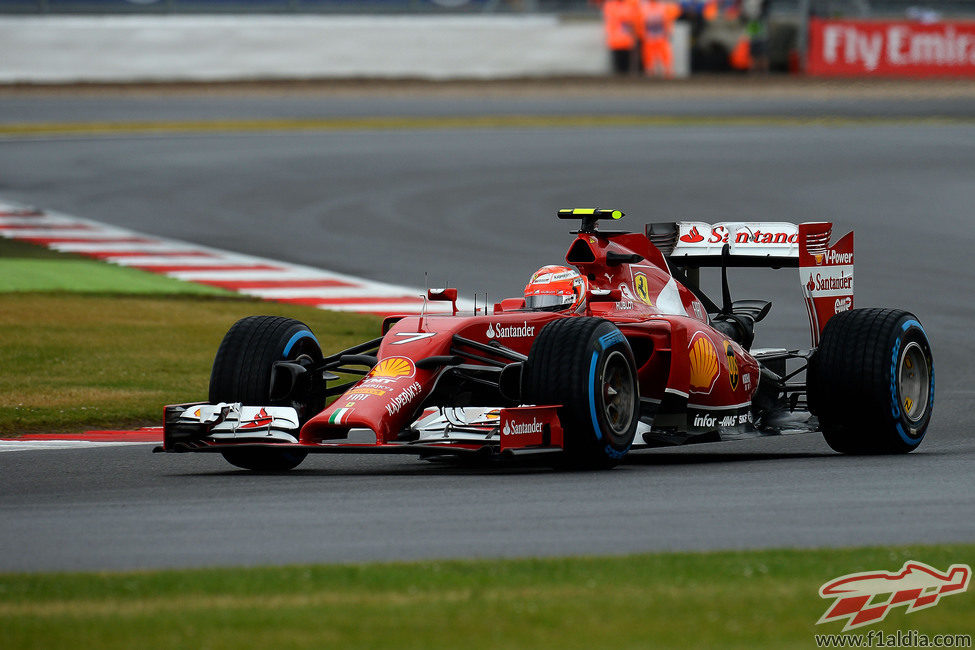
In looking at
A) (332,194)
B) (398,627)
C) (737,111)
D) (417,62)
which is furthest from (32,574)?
(417,62)

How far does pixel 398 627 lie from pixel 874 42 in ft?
130

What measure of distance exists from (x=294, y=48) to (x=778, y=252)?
28809 mm

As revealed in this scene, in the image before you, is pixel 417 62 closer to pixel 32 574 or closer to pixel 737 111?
→ pixel 737 111

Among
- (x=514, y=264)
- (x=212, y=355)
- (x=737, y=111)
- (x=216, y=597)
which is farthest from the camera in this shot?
(x=737, y=111)

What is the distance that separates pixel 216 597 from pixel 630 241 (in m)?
6.12

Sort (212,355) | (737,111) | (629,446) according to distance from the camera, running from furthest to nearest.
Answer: (737,111) → (212,355) → (629,446)

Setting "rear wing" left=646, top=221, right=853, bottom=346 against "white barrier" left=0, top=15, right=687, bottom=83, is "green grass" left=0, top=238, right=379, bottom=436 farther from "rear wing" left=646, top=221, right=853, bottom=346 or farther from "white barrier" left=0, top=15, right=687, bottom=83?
"white barrier" left=0, top=15, right=687, bottom=83

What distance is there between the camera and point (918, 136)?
34.1 meters

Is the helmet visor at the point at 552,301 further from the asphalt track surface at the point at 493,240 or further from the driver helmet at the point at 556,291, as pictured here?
the asphalt track surface at the point at 493,240

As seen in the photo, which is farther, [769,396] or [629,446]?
[769,396]

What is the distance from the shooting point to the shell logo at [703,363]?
10719 mm

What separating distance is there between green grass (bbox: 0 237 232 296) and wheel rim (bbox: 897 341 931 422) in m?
9.39

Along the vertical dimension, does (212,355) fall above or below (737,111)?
below

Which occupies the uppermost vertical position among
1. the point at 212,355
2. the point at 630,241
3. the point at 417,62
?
the point at 417,62
